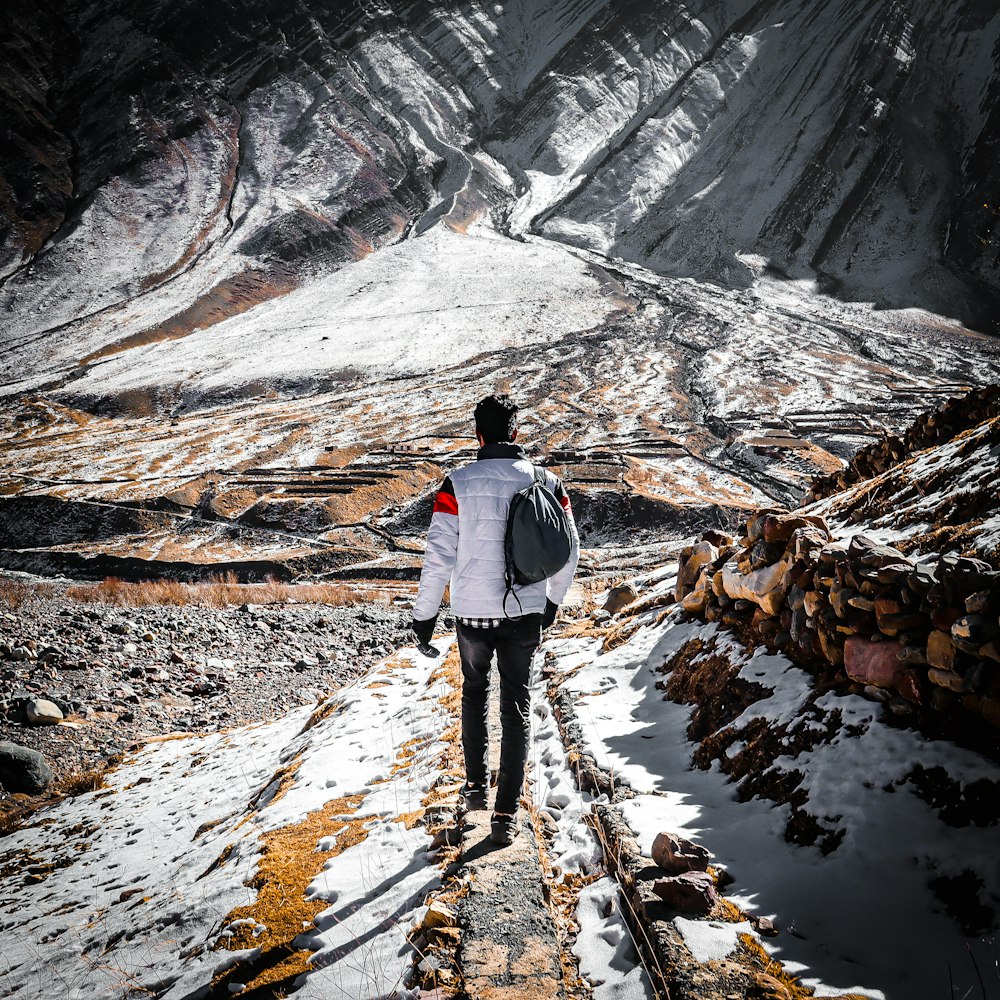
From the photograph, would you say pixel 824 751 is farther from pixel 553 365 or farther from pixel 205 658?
pixel 553 365

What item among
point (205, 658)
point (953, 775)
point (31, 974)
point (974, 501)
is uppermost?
point (974, 501)

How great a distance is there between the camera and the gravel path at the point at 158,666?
22.1 feet

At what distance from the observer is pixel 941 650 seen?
276 cm

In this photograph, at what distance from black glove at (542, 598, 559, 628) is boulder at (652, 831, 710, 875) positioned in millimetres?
1121

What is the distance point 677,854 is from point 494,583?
1.46 m

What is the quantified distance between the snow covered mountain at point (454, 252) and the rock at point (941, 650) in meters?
15.0

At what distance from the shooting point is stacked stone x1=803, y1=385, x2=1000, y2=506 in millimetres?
6312

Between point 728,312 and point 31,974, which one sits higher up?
point 728,312

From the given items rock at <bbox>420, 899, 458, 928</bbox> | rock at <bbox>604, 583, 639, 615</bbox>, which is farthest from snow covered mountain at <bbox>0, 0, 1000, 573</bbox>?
rock at <bbox>420, 899, 458, 928</bbox>

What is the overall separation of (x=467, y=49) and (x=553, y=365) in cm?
8414

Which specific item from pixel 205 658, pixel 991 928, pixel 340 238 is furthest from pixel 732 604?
pixel 340 238

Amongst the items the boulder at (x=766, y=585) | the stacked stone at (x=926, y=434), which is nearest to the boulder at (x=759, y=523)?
the boulder at (x=766, y=585)

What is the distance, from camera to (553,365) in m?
34.5

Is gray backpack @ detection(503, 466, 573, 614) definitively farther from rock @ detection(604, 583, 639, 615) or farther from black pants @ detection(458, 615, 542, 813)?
rock @ detection(604, 583, 639, 615)
